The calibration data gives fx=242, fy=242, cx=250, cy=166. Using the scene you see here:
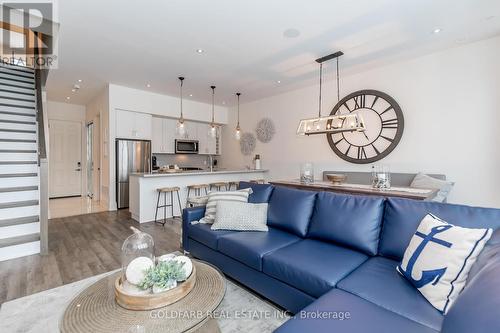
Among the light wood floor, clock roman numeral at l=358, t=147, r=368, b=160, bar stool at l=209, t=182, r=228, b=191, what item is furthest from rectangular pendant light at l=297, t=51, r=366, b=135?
the light wood floor

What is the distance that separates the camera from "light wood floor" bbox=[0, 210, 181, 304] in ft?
7.91

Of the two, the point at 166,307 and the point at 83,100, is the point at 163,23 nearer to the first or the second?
the point at 166,307

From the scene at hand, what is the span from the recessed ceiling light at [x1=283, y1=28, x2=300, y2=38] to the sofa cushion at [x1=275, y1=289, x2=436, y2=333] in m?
3.10

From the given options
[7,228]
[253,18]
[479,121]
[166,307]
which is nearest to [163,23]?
[253,18]

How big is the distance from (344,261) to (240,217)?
3.76 ft

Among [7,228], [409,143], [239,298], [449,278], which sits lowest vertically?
[239,298]

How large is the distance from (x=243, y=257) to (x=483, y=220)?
1.75 meters

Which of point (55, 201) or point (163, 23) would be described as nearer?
point (163, 23)

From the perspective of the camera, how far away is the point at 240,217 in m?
2.62

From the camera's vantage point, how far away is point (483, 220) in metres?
1.59

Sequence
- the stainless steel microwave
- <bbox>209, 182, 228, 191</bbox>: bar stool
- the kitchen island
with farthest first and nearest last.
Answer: the stainless steel microwave → <bbox>209, 182, 228, 191</bbox>: bar stool → the kitchen island

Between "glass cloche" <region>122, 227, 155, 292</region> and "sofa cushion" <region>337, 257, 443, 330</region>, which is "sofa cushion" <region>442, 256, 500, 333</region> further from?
"glass cloche" <region>122, 227, 155, 292</region>

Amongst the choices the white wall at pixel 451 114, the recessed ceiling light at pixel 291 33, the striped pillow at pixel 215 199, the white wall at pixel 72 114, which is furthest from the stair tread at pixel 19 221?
the white wall at pixel 451 114

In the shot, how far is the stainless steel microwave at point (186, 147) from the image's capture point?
23.0 ft
